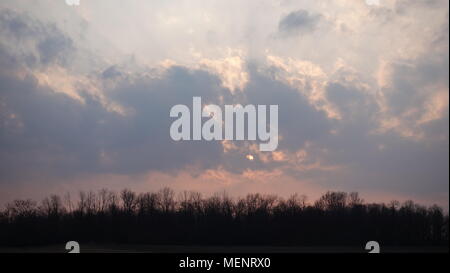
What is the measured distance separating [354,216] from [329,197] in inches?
324

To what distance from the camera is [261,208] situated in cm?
5369

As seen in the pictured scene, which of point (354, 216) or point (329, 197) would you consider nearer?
point (354, 216)

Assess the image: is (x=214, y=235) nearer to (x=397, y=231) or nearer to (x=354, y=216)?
(x=354, y=216)
